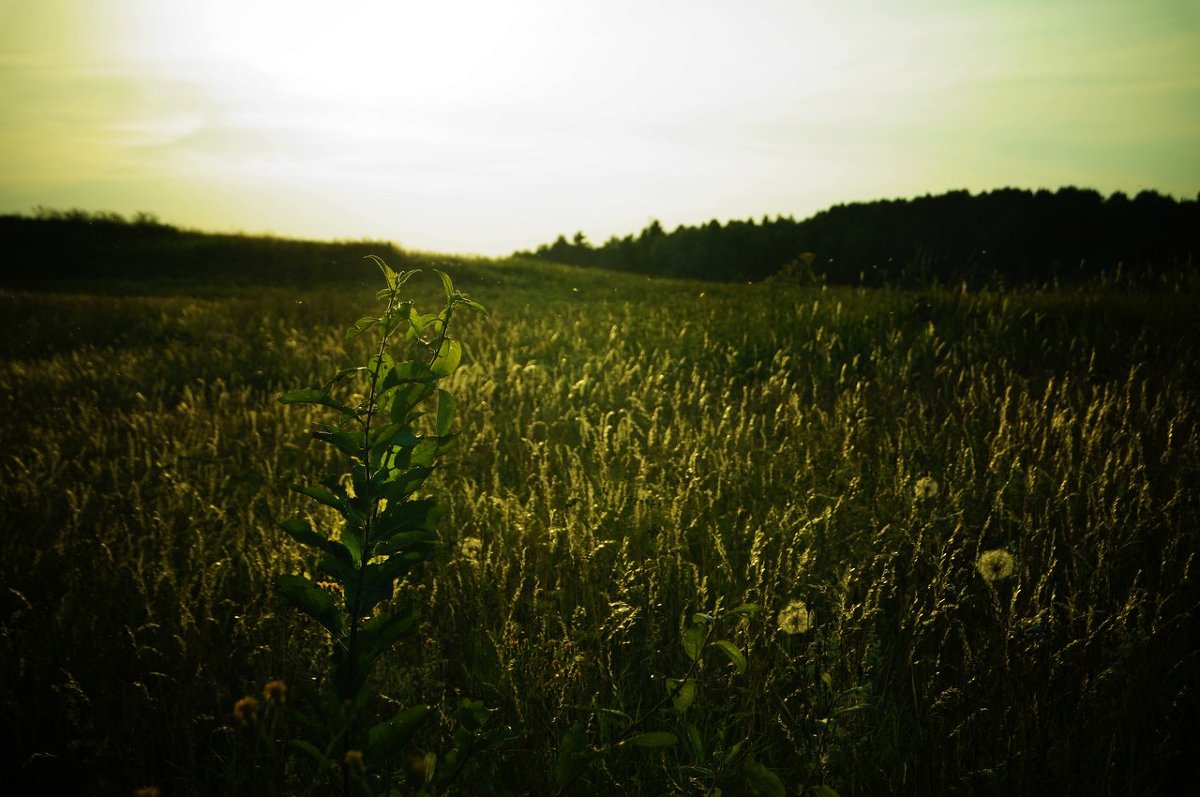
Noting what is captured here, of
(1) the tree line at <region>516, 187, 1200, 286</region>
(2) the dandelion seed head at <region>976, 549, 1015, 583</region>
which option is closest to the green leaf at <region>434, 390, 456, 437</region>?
(2) the dandelion seed head at <region>976, 549, 1015, 583</region>

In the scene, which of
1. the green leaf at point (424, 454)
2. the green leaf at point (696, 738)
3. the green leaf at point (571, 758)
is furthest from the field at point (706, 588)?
the green leaf at point (424, 454)

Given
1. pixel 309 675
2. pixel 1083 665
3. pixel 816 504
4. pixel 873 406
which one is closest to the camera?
pixel 1083 665

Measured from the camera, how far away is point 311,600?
3.40ft

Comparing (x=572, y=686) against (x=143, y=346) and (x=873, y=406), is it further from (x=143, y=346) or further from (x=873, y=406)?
(x=143, y=346)

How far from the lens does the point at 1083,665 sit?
1.88 meters

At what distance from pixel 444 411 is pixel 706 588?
132 cm

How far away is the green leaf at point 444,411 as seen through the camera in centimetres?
100

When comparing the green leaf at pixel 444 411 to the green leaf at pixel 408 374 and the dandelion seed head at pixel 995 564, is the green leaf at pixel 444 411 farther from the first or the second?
the dandelion seed head at pixel 995 564

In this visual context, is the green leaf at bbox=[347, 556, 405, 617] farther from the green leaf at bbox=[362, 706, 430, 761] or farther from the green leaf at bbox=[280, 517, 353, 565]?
the green leaf at bbox=[362, 706, 430, 761]

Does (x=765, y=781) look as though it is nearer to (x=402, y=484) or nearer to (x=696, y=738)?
(x=696, y=738)

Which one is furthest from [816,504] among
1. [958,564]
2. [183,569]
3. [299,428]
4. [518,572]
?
[299,428]

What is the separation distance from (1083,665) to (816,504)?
1.15m

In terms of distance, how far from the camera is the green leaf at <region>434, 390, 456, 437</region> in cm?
100

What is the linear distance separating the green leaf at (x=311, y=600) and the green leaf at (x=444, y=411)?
1.05 feet
